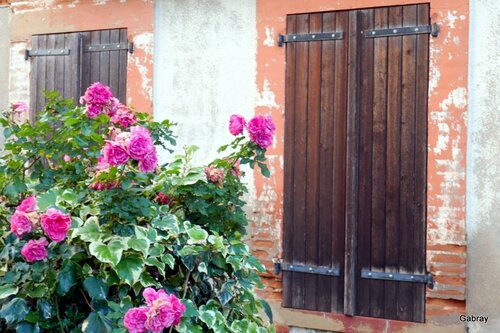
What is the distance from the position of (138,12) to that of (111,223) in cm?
408

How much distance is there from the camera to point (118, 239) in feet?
10.6

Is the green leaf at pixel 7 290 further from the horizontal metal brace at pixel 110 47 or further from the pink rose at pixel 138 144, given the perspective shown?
the horizontal metal brace at pixel 110 47

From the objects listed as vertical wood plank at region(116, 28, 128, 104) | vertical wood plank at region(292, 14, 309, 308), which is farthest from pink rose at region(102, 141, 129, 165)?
vertical wood plank at region(116, 28, 128, 104)

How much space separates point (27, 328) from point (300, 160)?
331cm

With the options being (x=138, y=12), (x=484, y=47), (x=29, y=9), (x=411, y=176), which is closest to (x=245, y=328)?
(x=411, y=176)

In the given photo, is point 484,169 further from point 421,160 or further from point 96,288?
point 96,288

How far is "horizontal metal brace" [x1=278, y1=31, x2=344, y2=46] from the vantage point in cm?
604

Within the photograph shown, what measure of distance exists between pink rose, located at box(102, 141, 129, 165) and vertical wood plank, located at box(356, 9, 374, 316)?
302cm

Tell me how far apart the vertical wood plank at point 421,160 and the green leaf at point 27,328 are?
324 centimetres

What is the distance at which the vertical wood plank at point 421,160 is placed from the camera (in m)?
5.68

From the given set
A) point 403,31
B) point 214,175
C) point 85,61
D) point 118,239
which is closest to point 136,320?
point 118,239

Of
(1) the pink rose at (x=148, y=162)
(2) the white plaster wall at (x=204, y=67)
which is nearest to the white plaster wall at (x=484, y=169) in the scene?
(2) the white plaster wall at (x=204, y=67)

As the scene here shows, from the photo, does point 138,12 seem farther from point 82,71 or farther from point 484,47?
point 484,47

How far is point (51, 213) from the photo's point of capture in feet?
10.3
